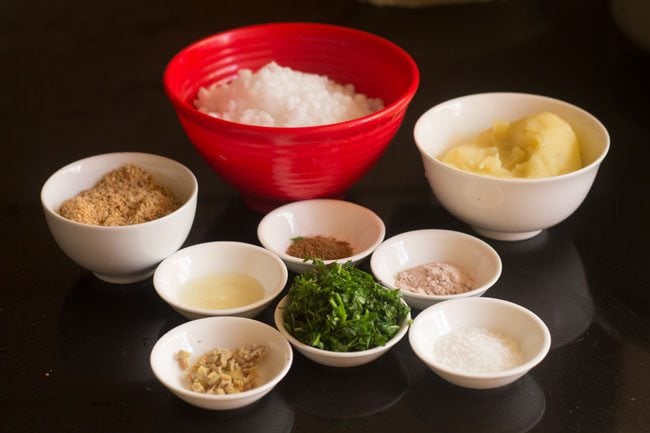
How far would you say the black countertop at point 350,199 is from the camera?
128cm

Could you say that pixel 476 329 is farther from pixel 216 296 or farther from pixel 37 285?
pixel 37 285

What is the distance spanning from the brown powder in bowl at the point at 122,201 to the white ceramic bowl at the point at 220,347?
245 mm

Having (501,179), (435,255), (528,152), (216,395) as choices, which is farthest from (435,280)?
(216,395)

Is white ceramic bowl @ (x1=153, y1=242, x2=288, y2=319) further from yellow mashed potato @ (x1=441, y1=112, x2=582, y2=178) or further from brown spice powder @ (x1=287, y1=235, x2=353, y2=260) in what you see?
yellow mashed potato @ (x1=441, y1=112, x2=582, y2=178)

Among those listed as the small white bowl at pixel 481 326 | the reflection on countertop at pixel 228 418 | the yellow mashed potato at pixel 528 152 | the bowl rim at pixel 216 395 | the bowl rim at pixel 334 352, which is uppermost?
the yellow mashed potato at pixel 528 152

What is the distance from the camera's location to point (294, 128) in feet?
4.95

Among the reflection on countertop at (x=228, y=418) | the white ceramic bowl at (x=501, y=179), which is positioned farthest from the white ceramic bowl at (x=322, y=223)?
the reflection on countertop at (x=228, y=418)

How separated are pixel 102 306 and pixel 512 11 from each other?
54.8 inches

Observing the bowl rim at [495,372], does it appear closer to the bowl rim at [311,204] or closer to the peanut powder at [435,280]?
the peanut powder at [435,280]

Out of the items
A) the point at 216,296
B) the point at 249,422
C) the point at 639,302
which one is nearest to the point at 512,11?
the point at 639,302

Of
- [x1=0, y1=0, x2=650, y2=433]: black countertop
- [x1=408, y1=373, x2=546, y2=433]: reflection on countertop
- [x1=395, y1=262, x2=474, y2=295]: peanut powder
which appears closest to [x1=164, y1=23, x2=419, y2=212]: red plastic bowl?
[x1=0, y1=0, x2=650, y2=433]: black countertop

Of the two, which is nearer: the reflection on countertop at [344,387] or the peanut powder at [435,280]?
the reflection on countertop at [344,387]

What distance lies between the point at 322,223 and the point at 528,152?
0.38 metres

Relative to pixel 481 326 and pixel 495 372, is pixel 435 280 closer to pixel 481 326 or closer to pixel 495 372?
pixel 481 326
